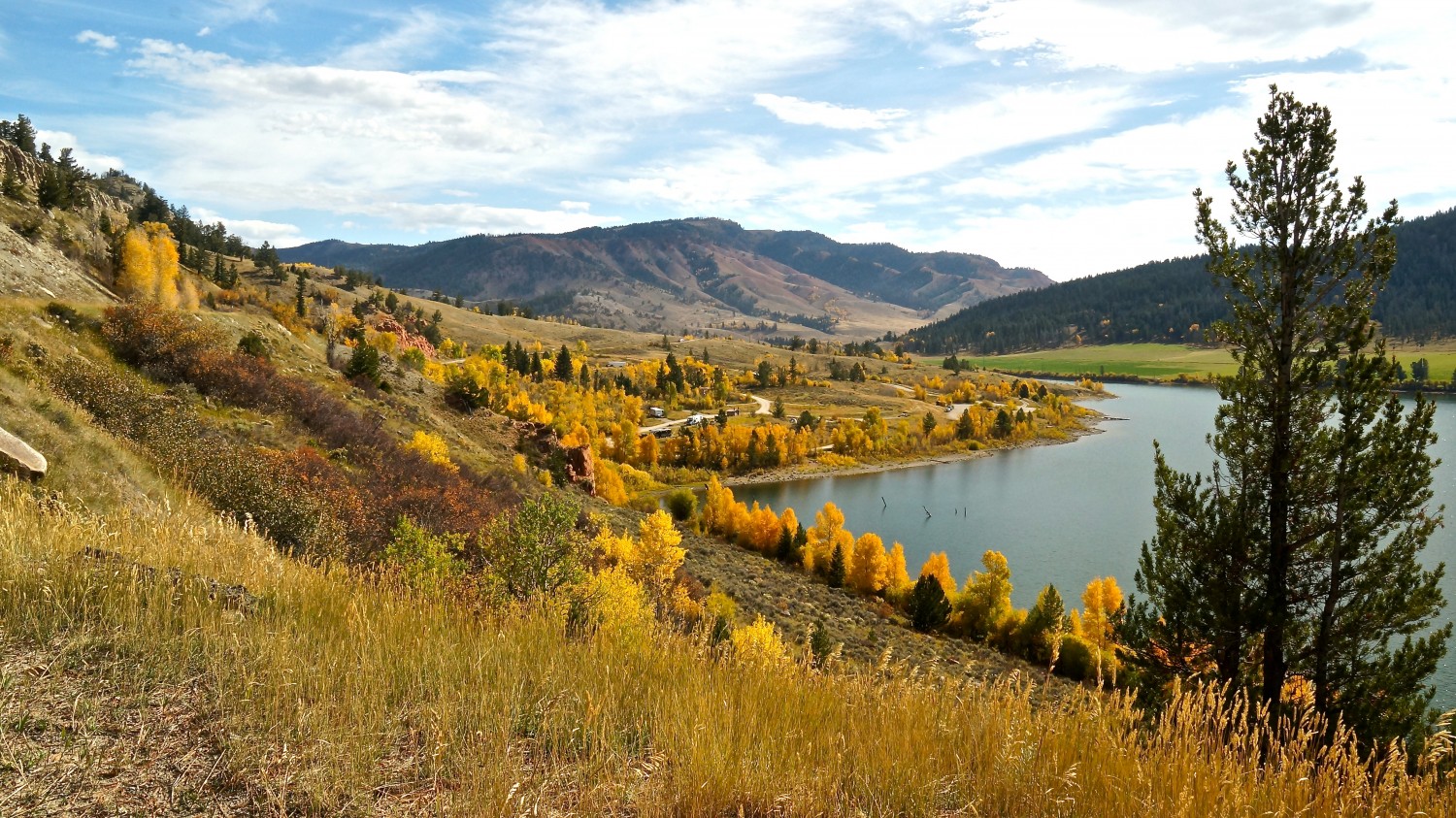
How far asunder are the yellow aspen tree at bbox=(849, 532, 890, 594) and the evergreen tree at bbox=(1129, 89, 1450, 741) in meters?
40.4

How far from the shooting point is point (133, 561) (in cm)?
561

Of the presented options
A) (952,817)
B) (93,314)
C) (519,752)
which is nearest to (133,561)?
(519,752)

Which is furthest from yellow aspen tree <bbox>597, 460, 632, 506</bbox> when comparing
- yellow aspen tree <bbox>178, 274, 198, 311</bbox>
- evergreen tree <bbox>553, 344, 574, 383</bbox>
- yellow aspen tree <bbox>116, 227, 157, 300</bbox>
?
evergreen tree <bbox>553, 344, 574, 383</bbox>

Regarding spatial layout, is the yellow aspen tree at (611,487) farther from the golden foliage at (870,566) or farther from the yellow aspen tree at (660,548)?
the yellow aspen tree at (660,548)

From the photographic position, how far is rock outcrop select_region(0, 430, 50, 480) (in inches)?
402

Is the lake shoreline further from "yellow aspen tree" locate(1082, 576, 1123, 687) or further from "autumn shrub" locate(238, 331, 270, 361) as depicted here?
"autumn shrub" locate(238, 331, 270, 361)

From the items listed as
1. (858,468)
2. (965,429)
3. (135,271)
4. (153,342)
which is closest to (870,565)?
(153,342)

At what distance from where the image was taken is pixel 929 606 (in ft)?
153

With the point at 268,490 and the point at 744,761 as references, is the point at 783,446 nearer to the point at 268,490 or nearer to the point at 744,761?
the point at 268,490

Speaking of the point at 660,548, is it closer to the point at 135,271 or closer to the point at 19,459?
the point at 19,459

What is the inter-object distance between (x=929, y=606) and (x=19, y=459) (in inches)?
1758

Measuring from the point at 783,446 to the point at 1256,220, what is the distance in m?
88.1

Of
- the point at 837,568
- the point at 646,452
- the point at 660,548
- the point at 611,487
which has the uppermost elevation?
the point at 660,548

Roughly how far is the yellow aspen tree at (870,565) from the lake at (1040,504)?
240 inches
